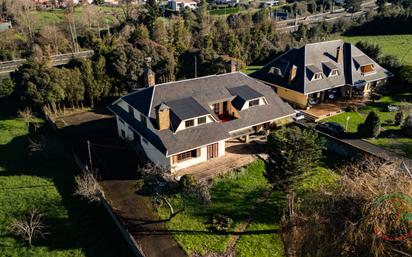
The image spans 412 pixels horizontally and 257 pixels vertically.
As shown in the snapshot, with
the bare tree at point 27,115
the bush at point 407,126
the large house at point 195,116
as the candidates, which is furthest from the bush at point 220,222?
the bare tree at point 27,115

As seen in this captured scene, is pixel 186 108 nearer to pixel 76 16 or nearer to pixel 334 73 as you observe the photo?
pixel 334 73

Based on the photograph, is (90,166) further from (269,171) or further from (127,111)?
(269,171)

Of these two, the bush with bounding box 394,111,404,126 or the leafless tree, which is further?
the bush with bounding box 394,111,404,126

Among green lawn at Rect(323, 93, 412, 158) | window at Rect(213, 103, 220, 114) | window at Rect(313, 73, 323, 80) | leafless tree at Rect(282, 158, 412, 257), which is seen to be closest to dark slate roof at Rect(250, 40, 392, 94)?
window at Rect(313, 73, 323, 80)

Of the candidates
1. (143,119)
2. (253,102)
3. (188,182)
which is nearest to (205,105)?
(253,102)

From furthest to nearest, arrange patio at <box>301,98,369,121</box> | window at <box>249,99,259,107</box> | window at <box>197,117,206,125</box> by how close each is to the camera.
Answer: patio at <box>301,98,369,121</box> < window at <box>249,99,259,107</box> < window at <box>197,117,206,125</box>

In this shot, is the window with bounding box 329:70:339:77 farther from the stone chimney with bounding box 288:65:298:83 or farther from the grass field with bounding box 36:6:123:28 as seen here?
the grass field with bounding box 36:6:123:28

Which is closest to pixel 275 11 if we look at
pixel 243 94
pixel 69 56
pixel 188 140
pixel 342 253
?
pixel 69 56
